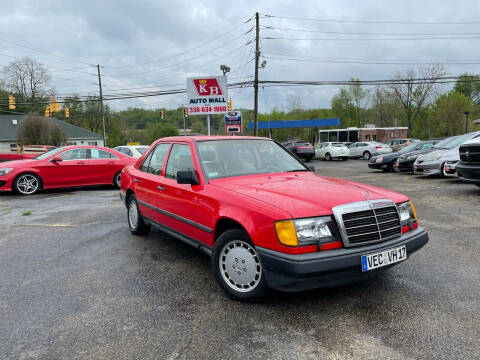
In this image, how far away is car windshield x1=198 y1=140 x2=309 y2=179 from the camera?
368 cm

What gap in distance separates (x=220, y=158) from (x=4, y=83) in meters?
64.5

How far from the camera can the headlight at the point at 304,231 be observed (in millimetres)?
2527

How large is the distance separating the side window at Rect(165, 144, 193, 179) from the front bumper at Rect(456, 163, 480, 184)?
656 centimetres

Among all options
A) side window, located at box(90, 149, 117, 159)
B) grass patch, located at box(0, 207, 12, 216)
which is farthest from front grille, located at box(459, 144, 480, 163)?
grass patch, located at box(0, 207, 12, 216)

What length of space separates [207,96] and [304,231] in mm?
15365

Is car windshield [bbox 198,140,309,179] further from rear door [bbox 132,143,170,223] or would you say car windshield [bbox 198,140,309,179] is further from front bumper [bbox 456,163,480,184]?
front bumper [bbox 456,163,480,184]

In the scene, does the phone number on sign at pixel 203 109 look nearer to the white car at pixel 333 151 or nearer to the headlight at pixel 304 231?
the white car at pixel 333 151

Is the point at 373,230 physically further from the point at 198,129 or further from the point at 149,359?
the point at 198,129

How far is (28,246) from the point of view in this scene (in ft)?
15.7

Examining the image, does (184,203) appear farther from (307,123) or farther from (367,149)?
(307,123)

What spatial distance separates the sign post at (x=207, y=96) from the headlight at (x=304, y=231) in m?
14.9

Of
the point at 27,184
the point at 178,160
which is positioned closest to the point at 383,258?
the point at 178,160

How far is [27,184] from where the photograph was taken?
9.71m

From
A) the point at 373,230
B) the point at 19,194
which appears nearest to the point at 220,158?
Result: the point at 373,230
